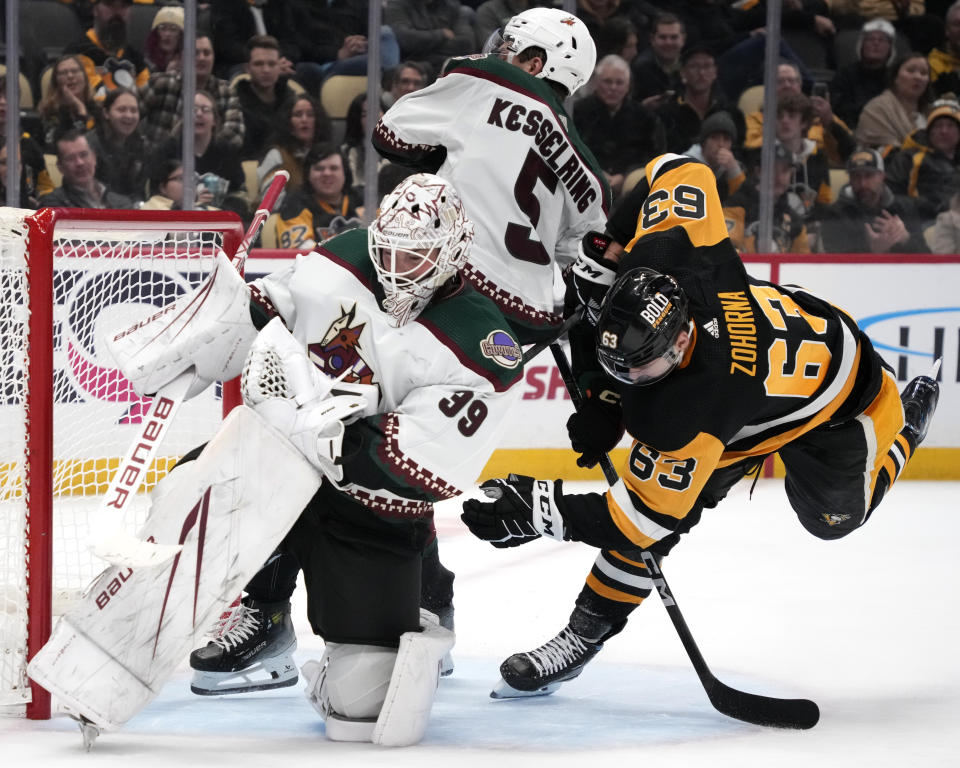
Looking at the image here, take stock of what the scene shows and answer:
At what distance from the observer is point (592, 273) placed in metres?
2.69

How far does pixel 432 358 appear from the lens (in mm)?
2246

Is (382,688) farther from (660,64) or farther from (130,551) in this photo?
(660,64)

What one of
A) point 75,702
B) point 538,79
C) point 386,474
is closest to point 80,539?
point 75,702

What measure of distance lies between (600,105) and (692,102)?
14.6 inches

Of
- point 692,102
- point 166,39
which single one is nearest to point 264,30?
point 166,39

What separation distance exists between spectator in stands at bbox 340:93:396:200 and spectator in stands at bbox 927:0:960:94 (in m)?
2.23

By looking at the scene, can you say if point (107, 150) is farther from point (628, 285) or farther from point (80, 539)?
point (628, 285)

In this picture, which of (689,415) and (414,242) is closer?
(414,242)

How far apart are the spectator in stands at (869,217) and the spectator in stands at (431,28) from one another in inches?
60.7

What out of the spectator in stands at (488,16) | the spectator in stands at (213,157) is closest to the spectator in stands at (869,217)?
the spectator in stands at (488,16)

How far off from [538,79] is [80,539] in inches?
58.6

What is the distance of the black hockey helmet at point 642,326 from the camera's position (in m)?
2.25

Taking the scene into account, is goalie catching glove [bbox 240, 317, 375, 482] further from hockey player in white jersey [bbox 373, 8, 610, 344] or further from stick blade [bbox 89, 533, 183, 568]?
hockey player in white jersey [bbox 373, 8, 610, 344]

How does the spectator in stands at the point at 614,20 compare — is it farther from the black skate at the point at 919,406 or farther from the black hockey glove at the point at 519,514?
the black hockey glove at the point at 519,514
